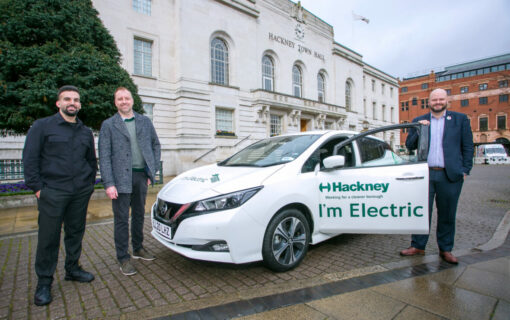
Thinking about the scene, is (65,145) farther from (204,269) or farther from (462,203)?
(462,203)

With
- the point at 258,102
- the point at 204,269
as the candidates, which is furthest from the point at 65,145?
the point at 258,102

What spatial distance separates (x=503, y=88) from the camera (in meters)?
47.4

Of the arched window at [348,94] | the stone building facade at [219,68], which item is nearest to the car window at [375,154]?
the stone building facade at [219,68]

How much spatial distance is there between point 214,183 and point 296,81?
24.9 metres

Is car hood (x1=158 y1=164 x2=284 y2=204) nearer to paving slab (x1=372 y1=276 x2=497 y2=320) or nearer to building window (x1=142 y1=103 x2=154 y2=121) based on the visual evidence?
paving slab (x1=372 y1=276 x2=497 y2=320)

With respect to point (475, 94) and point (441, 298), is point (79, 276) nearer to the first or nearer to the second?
point (441, 298)

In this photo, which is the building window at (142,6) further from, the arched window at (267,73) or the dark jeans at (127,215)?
the dark jeans at (127,215)

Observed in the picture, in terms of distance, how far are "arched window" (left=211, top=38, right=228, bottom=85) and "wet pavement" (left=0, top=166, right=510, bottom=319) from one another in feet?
57.3

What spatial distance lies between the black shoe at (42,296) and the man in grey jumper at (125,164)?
704 mm

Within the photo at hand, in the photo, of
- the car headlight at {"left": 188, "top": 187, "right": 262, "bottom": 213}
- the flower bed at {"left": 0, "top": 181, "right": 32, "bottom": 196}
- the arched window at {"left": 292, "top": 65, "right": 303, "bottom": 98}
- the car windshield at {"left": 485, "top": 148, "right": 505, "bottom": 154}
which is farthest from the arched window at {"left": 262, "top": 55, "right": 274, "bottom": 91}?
the car windshield at {"left": 485, "top": 148, "right": 505, "bottom": 154}

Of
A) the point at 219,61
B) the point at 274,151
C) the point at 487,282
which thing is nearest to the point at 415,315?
the point at 487,282

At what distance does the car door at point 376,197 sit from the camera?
3148 millimetres

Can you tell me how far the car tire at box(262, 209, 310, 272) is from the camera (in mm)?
2852

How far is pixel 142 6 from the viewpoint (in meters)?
16.9
